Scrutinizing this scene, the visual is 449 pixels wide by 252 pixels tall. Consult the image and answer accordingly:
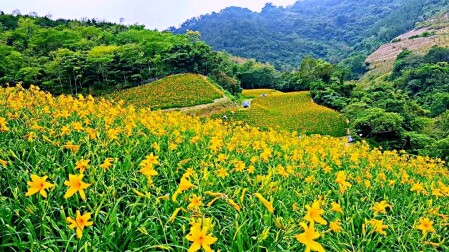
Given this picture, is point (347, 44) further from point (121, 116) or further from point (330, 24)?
point (121, 116)

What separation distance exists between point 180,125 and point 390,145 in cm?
1909

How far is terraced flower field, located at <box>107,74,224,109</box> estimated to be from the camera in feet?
81.5

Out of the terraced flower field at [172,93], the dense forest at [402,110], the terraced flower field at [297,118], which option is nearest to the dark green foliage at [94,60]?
the terraced flower field at [172,93]

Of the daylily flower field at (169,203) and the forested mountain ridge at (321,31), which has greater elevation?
the forested mountain ridge at (321,31)

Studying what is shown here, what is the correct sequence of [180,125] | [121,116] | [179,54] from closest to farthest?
[121,116] < [180,125] < [179,54]

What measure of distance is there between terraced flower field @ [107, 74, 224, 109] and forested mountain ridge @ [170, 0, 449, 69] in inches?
2523

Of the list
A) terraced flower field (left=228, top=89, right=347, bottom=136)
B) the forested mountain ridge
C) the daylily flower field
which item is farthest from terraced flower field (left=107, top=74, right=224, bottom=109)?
the forested mountain ridge

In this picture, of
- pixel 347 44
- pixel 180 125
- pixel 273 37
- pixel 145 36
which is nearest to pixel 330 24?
pixel 347 44

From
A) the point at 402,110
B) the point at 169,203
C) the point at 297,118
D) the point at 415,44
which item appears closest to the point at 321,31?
the point at 415,44

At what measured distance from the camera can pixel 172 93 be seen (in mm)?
26562

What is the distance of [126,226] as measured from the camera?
189 cm

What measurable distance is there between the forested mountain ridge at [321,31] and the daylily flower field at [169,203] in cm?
8906

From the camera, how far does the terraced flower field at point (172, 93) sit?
24.8 metres

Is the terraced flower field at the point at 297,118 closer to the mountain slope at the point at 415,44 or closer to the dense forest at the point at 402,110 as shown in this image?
the dense forest at the point at 402,110
